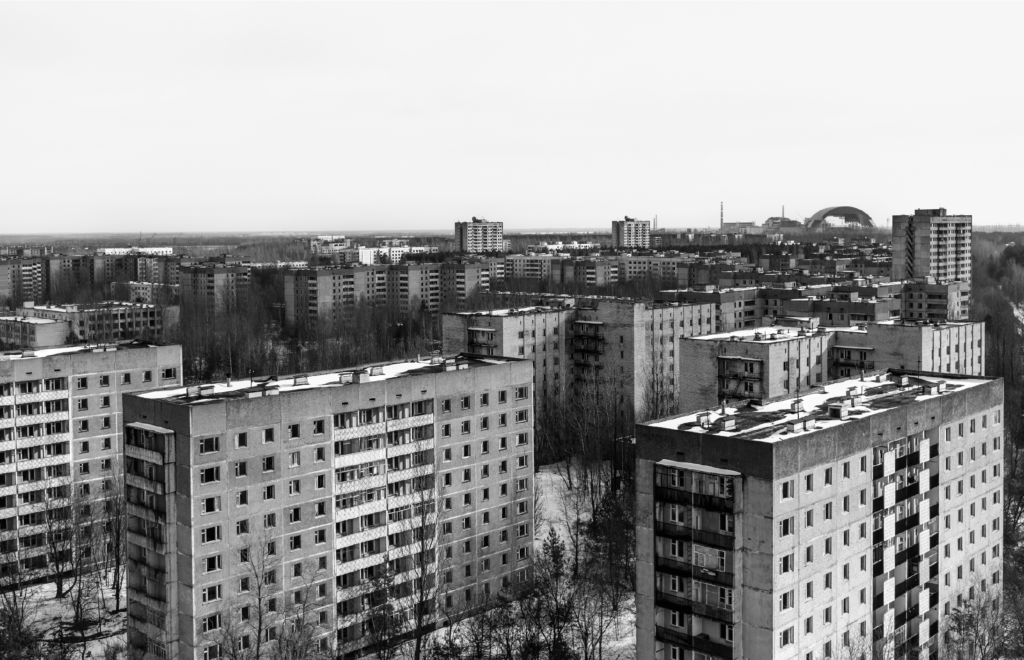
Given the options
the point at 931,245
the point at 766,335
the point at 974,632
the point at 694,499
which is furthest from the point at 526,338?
the point at 931,245

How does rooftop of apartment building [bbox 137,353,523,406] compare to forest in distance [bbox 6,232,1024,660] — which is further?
rooftop of apartment building [bbox 137,353,523,406]

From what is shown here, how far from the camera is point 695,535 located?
20188 millimetres

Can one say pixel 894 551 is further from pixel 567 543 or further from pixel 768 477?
pixel 567 543

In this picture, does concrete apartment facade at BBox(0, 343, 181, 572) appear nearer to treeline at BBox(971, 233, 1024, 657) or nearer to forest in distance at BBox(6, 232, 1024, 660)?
forest in distance at BBox(6, 232, 1024, 660)

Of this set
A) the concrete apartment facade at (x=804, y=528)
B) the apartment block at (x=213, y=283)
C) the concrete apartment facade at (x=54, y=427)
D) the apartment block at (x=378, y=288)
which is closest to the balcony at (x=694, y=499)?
the concrete apartment facade at (x=804, y=528)

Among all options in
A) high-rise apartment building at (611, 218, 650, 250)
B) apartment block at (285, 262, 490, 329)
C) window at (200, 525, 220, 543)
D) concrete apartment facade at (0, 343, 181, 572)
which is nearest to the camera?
window at (200, 525, 220, 543)

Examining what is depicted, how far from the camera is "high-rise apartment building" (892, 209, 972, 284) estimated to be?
3280 inches

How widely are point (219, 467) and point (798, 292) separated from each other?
44498mm

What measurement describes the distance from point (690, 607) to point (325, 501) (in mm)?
9740

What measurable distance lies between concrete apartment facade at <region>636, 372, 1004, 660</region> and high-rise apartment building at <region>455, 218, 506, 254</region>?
15632cm

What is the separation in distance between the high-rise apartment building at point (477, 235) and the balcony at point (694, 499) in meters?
159

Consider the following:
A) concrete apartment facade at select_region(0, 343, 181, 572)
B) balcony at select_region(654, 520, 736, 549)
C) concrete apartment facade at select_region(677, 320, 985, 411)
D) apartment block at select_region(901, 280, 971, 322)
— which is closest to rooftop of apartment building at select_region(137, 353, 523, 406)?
concrete apartment facade at select_region(677, 320, 985, 411)

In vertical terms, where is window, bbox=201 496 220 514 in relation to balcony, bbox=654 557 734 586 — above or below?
above

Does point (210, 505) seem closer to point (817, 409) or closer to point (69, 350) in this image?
point (817, 409)
